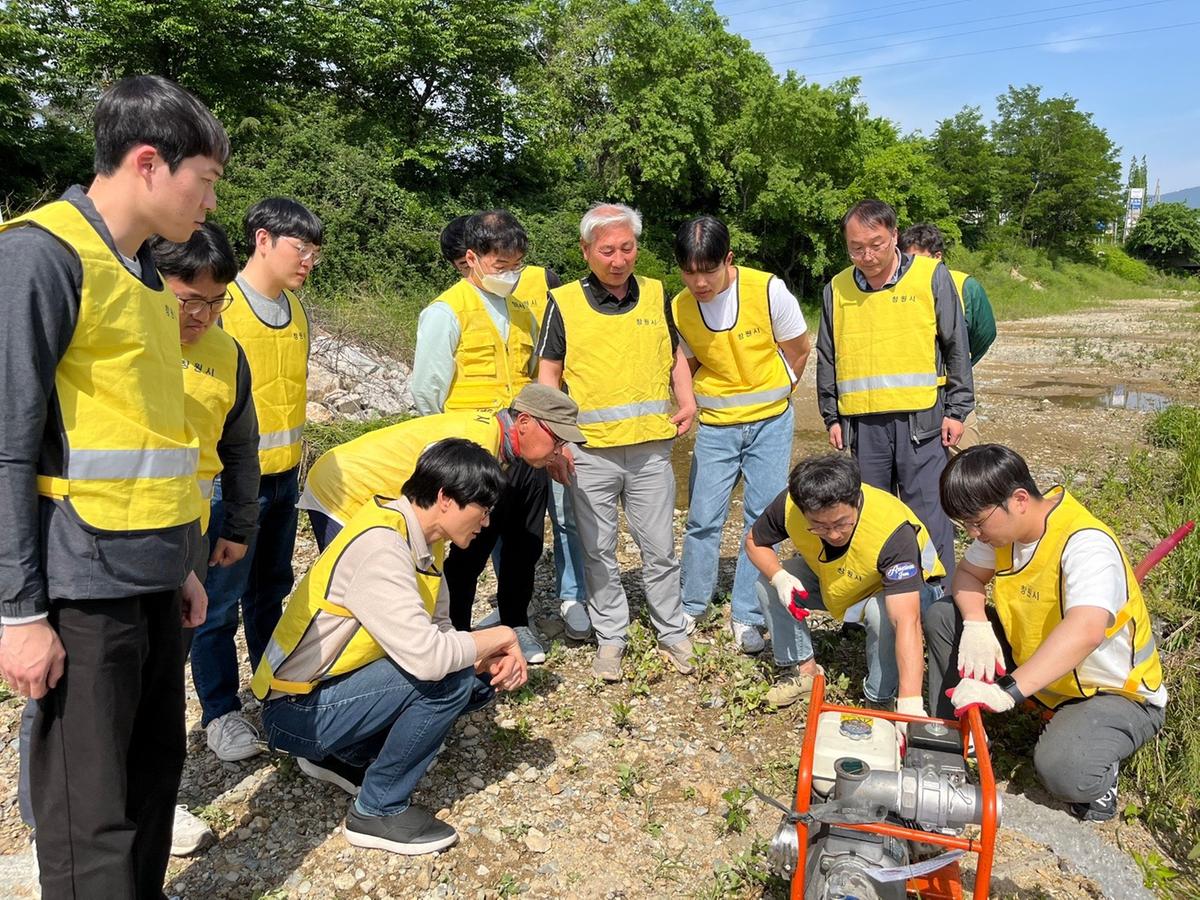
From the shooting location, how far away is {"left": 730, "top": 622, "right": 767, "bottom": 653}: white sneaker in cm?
411

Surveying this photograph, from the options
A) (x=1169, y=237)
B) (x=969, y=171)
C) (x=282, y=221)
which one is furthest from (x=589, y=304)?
(x=1169, y=237)

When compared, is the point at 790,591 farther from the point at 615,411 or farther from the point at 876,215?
the point at 876,215

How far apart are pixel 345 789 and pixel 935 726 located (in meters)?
2.08

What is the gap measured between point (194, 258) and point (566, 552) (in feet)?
7.98

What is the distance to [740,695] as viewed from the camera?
3732 mm

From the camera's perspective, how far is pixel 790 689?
3691 millimetres

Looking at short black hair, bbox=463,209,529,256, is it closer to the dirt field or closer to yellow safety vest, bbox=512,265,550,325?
yellow safety vest, bbox=512,265,550,325

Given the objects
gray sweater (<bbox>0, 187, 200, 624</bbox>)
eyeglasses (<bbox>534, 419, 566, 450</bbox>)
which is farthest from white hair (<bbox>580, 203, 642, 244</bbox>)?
gray sweater (<bbox>0, 187, 200, 624</bbox>)

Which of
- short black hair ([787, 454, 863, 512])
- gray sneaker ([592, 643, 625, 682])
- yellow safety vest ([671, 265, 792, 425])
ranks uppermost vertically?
yellow safety vest ([671, 265, 792, 425])

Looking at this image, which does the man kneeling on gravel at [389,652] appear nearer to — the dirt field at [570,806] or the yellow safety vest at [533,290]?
the dirt field at [570,806]

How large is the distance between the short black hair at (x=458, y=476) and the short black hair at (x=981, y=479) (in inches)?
60.4

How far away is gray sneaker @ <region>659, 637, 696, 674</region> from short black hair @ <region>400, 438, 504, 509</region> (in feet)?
5.67

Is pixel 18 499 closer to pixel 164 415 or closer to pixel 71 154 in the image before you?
pixel 164 415

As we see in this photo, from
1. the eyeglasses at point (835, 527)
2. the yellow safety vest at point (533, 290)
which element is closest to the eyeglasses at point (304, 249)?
the yellow safety vest at point (533, 290)
